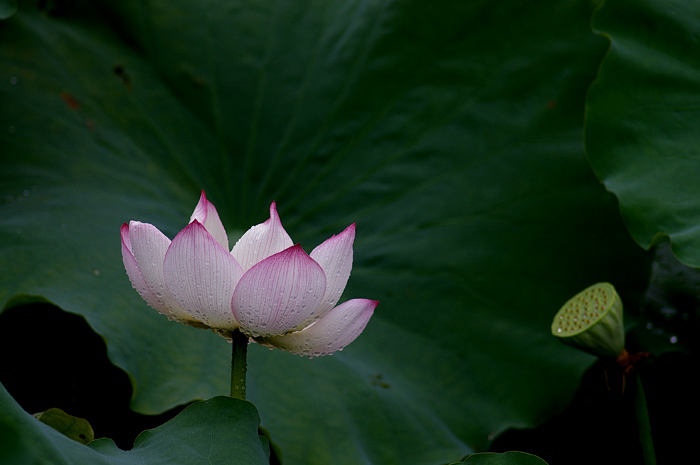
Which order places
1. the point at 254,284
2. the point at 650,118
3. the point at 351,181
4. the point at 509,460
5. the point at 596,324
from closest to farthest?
the point at 254,284 < the point at 509,460 < the point at 596,324 < the point at 650,118 < the point at 351,181

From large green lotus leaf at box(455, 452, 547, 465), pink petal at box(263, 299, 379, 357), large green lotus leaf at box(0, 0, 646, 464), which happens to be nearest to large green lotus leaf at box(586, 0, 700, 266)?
large green lotus leaf at box(0, 0, 646, 464)

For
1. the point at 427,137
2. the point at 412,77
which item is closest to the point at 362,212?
the point at 427,137

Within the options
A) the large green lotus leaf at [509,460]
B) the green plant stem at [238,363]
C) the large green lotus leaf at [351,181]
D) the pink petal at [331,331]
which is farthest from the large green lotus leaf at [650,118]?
the green plant stem at [238,363]

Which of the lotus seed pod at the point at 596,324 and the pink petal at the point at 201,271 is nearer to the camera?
the pink petal at the point at 201,271

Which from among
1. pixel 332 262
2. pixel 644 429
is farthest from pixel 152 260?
pixel 644 429

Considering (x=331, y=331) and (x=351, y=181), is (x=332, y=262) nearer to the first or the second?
(x=331, y=331)

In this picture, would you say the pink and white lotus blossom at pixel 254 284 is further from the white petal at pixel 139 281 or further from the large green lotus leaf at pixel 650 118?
the large green lotus leaf at pixel 650 118

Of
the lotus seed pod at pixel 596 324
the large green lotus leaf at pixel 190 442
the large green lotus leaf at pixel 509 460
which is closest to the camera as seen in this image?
the large green lotus leaf at pixel 190 442
